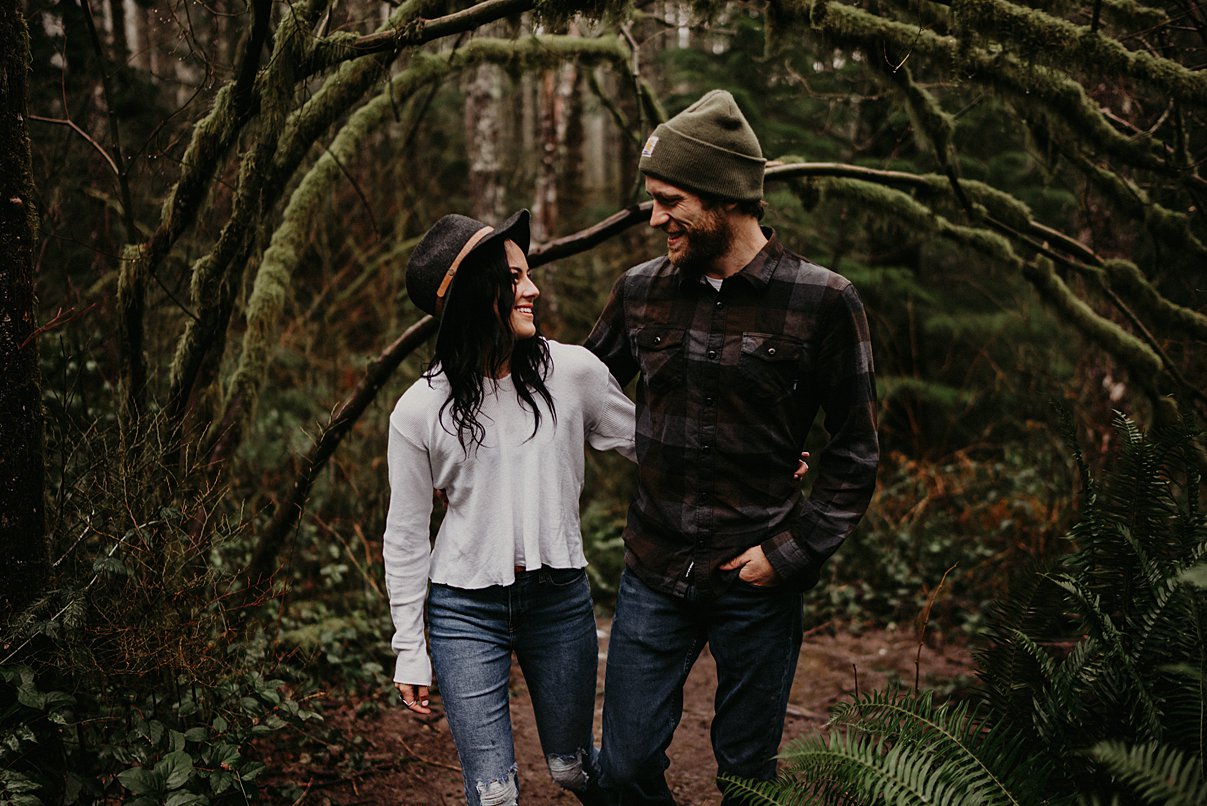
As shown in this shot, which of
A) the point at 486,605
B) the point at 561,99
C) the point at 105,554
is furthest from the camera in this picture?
the point at 561,99

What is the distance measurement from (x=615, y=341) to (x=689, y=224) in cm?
56

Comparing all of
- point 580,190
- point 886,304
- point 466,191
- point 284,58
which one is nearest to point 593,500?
point 886,304

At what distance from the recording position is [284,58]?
3.51 m

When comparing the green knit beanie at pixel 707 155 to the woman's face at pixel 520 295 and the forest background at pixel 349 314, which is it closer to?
the woman's face at pixel 520 295

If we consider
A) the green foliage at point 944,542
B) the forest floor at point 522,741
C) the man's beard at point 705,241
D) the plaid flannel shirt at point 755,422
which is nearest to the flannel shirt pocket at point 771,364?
the plaid flannel shirt at point 755,422

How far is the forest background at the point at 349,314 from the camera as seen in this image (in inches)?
128

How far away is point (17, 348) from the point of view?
2.96m

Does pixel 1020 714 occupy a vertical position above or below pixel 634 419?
below

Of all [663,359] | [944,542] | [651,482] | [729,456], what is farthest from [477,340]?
[944,542]

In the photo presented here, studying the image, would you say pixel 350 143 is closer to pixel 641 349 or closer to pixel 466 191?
pixel 641 349

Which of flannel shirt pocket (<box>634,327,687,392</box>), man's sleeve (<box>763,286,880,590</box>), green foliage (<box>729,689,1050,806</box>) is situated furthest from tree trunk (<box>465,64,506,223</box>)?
green foliage (<box>729,689,1050,806</box>)

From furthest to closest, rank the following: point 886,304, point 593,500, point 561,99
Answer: point 561,99 → point 886,304 → point 593,500

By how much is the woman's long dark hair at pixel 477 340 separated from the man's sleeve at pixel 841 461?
0.89m

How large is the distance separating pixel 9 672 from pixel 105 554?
0.52m
